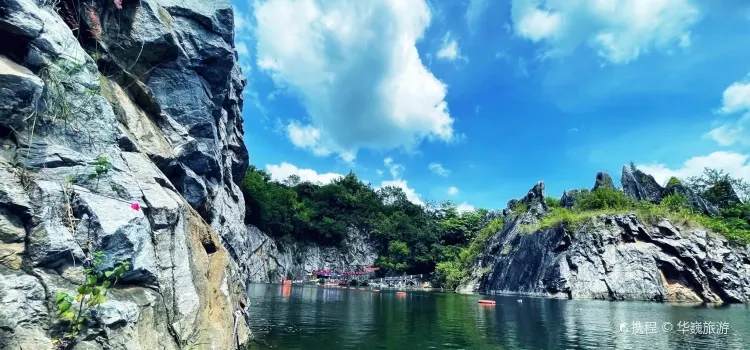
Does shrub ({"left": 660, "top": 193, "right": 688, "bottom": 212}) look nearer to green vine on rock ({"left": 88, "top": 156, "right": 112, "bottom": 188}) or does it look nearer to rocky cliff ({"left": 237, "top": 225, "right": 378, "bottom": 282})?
rocky cliff ({"left": 237, "top": 225, "right": 378, "bottom": 282})

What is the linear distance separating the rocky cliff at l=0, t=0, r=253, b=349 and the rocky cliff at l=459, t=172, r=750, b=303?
53522mm

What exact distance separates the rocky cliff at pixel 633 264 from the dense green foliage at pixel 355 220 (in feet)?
111

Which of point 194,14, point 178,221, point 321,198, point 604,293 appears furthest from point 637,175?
point 178,221

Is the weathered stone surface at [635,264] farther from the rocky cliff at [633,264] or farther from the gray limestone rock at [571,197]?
the gray limestone rock at [571,197]

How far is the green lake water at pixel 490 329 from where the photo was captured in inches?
915

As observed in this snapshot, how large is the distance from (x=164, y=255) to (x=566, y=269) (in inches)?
2350

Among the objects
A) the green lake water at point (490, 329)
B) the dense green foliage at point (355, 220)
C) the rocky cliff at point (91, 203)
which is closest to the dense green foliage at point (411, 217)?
the dense green foliage at point (355, 220)

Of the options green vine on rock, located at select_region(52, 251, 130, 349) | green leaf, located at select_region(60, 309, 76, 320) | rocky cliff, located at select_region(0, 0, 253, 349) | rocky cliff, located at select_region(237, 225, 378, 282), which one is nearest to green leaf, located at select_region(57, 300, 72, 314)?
green vine on rock, located at select_region(52, 251, 130, 349)

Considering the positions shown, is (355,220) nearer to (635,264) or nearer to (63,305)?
(635,264)

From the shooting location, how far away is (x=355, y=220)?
4269 inches

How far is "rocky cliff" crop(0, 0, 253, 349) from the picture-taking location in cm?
892

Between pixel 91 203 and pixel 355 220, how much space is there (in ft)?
323

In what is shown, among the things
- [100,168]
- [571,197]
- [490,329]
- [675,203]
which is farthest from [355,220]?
[100,168]

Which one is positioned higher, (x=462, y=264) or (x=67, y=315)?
(x=462, y=264)
